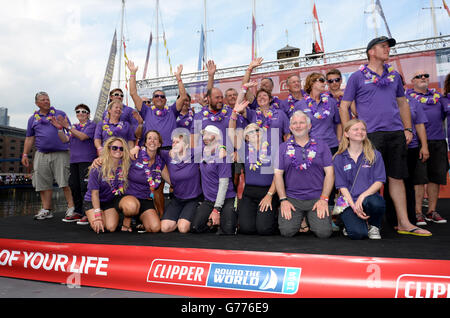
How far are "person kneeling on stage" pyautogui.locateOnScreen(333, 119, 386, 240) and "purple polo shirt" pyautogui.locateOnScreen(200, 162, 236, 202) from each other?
1.21 metres

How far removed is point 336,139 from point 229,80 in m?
6.92

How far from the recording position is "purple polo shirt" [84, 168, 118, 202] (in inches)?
138

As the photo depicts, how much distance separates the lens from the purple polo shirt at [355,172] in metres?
2.78

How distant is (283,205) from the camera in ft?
9.96

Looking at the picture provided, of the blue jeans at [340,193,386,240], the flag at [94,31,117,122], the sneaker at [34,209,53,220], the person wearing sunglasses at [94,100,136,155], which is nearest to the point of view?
the blue jeans at [340,193,386,240]

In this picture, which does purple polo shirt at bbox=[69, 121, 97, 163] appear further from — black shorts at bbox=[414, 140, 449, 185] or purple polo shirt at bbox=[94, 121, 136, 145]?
black shorts at bbox=[414, 140, 449, 185]

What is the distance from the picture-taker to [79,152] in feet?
15.0

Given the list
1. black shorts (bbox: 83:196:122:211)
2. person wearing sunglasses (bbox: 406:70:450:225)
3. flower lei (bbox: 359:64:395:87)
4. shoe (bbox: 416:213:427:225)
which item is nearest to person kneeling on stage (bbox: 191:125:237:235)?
black shorts (bbox: 83:196:122:211)

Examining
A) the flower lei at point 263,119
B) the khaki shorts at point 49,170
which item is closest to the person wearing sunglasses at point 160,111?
the flower lei at point 263,119

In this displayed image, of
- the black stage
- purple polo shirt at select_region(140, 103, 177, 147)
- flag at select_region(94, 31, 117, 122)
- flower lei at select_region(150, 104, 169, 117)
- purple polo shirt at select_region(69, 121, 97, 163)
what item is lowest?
the black stage

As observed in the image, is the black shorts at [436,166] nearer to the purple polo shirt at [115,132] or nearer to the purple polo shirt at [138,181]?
the purple polo shirt at [138,181]

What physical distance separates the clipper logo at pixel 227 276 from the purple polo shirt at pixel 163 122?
7.72 feet
